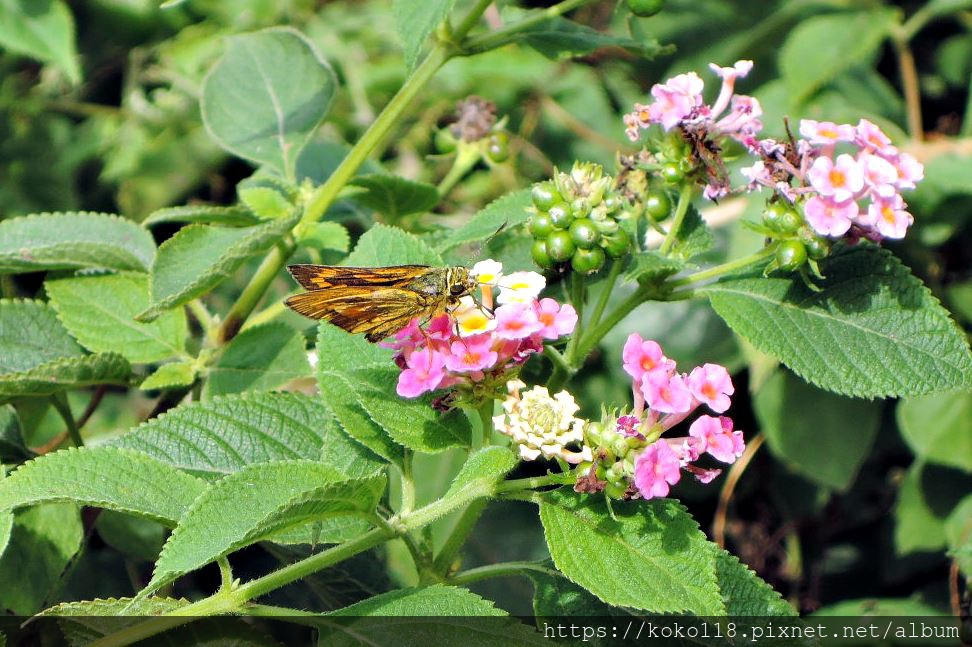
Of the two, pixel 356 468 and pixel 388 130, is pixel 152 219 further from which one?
pixel 356 468

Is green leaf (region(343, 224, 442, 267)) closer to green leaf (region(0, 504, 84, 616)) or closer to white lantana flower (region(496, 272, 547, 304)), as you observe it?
white lantana flower (region(496, 272, 547, 304))

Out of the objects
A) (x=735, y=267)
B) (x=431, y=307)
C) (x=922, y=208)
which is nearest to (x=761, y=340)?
(x=735, y=267)

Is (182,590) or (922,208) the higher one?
(922,208)

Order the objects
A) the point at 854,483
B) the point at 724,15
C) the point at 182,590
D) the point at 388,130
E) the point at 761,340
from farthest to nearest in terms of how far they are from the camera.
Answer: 1. the point at 724,15
2. the point at 854,483
3. the point at 182,590
4. the point at 388,130
5. the point at 761,340

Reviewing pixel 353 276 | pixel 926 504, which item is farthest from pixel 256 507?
pixel 926 504

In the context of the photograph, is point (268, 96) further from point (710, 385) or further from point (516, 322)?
point (710, 385)

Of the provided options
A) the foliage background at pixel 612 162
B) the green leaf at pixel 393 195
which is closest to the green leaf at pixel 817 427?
the foliage background at pixel 612 162

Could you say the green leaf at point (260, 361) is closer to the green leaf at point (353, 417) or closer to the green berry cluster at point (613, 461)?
the green leaf at point (353, 417)
